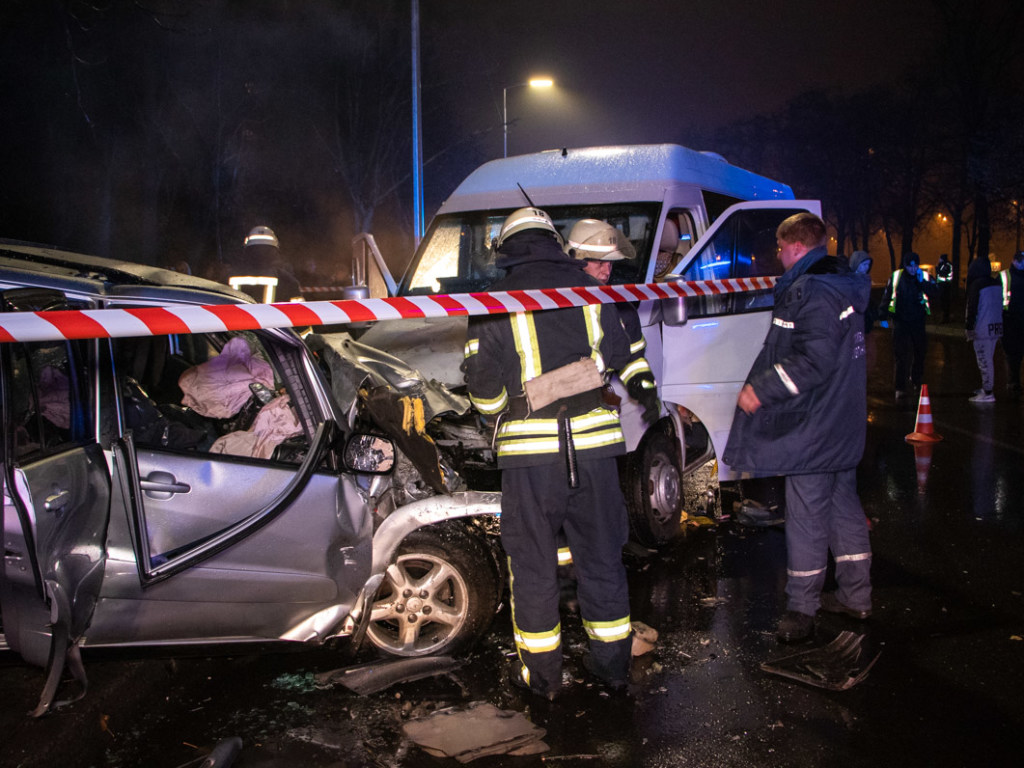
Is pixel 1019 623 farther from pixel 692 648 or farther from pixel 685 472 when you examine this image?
pixel 685 472

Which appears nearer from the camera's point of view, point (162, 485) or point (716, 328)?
point (162, 485)

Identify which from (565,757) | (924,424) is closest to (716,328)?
(565,757)

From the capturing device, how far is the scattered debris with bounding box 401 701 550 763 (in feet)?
10.9

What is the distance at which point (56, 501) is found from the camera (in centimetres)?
305

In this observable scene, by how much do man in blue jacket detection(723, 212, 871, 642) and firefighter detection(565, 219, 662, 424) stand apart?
52cm

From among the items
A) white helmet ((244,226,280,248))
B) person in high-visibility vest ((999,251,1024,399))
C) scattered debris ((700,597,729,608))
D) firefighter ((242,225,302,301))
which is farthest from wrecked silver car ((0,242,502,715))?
person in high-visibility vest ((999,251,1024,399))

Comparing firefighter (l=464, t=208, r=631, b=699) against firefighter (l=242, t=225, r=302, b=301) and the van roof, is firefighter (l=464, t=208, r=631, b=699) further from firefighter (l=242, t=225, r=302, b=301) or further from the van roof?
firefighter (l=242, t=225, r=302, b=301)

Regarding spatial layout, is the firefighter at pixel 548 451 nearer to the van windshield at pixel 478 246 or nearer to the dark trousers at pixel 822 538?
the dark trousers at pixel 822 538

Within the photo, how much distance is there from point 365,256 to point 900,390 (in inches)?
313

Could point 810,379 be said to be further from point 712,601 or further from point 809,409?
A: point 712,601

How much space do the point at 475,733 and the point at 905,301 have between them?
31.6 feet

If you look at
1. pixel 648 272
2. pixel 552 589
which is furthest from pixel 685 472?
pixel 552 589

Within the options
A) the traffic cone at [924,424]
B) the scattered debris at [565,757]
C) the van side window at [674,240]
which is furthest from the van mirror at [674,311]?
the traffic cone at [924,424]

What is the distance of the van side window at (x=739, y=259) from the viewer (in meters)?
5.68
